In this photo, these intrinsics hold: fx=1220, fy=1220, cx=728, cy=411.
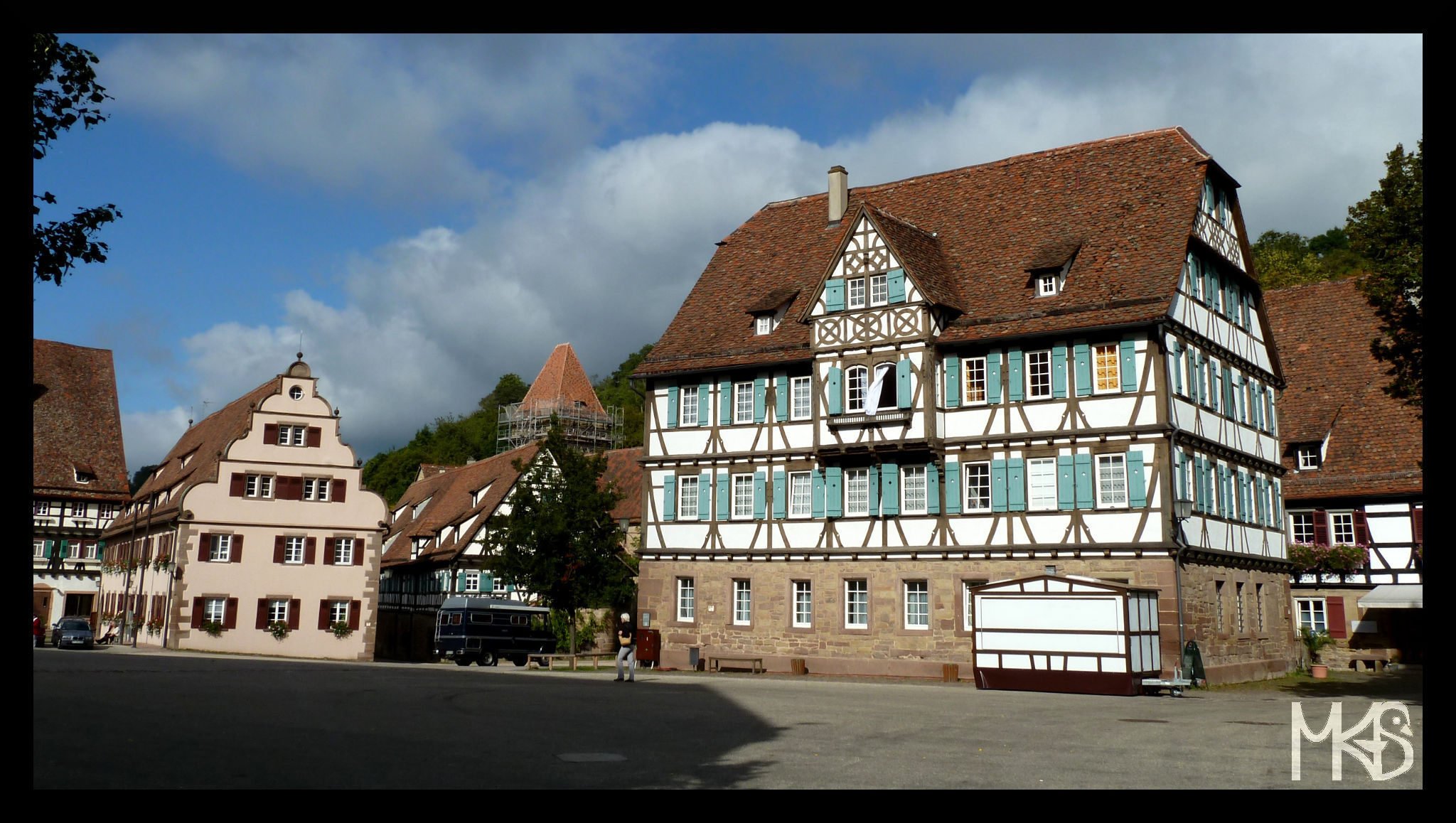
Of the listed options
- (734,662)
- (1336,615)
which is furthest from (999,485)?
(1336,615)

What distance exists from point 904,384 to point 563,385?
51.1 metres

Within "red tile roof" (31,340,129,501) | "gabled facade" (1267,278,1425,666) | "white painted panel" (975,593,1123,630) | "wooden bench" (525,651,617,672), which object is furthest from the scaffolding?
"white painted panel" (975,593,1123,630)

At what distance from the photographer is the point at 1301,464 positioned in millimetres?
40000

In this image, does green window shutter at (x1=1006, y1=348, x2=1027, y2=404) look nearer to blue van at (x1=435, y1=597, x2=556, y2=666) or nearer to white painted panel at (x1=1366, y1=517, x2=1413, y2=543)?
white painted panel at (x1=1366, y1=517, x2=1413, y2=543)

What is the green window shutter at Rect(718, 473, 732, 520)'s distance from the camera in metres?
36.1

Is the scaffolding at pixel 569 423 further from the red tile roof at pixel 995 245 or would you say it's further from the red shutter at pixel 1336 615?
the red shutter at pixel 1336 615

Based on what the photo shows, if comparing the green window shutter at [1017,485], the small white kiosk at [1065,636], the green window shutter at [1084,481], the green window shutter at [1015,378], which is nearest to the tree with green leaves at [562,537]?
the green window shutter at [1017,485]

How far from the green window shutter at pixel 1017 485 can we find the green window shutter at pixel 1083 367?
233 cm

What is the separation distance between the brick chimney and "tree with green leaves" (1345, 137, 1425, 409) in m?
20.0

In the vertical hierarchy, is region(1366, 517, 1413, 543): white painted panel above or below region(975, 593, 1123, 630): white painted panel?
above

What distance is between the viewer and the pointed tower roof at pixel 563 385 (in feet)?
266
